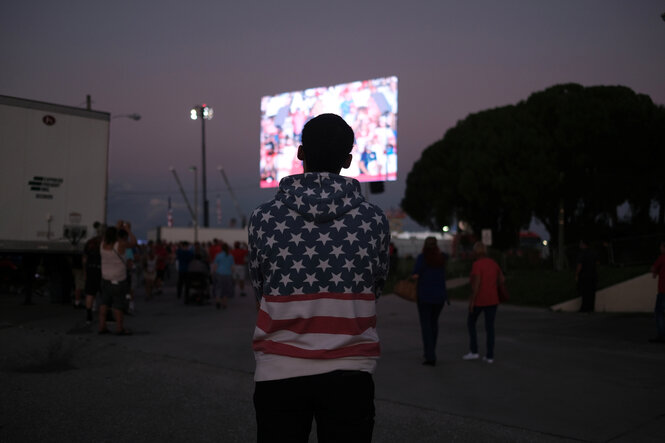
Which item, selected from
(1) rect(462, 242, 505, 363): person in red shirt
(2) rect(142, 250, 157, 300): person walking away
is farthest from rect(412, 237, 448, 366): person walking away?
(2) rect(142, 250, 157, 300): person walking away

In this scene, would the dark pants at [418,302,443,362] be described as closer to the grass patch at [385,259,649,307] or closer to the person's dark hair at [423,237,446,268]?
the person's dark hair at [423,237,446,268]

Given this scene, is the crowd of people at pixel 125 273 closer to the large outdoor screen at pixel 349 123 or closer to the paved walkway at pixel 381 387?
the paved walkway at pixel 381 387

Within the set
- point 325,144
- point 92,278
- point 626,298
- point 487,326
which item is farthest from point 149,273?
point 325,144

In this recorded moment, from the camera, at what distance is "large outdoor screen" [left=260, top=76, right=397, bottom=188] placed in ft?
77.8

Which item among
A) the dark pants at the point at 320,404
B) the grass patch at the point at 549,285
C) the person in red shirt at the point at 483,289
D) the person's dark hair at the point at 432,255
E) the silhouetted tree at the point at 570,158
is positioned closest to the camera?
the dark pants at the point at 320,404

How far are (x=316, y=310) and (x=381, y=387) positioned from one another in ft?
17.4

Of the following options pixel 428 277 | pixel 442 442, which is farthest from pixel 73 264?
pixel 442 442

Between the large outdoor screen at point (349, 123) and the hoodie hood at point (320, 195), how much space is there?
19.6 metres

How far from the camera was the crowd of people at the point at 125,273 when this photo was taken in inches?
441

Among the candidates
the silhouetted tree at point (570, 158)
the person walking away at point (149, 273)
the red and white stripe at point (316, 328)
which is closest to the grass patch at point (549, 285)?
the person walking away at point (149, 273)

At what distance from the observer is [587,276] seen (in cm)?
1738

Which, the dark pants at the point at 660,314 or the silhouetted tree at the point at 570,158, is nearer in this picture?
the dark pants at the point at 660,314

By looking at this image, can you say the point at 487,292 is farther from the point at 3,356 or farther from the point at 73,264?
the point at 73,264

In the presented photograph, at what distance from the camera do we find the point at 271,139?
25922mm
